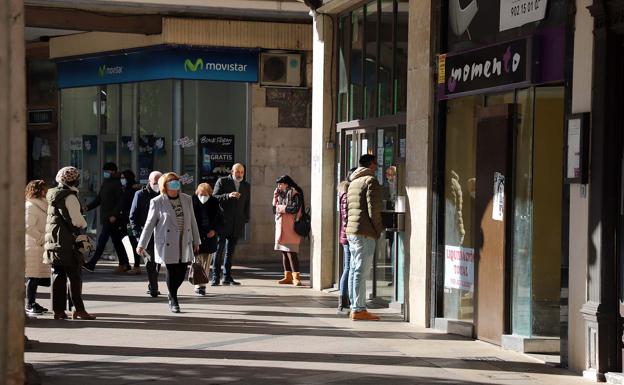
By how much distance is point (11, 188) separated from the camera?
8.05 metres

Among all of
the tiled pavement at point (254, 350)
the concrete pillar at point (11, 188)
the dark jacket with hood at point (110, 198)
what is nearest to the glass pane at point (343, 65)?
the tiled pavement at point (254, 350)

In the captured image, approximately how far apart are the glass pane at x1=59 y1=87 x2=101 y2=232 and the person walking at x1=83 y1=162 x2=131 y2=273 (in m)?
4.41

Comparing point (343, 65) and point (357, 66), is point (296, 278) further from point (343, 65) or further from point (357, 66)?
point (357, 66)

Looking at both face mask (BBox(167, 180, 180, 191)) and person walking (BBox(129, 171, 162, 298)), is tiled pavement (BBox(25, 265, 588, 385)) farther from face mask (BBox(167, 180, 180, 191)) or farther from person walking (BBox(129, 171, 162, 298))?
face mask (BBox(167, 180, 180, 191))

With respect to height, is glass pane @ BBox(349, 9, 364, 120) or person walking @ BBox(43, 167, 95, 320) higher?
glass pane @ BBox(349, 9, 364, 120)

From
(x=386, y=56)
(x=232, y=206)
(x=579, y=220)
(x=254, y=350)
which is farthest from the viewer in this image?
(x=232, y=206)

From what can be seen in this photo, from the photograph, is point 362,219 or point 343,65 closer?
point 362,219

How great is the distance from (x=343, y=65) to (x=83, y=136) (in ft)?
30.8

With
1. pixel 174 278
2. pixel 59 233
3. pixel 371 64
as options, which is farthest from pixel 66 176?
pixel 371 64

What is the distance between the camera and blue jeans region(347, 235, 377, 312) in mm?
13664

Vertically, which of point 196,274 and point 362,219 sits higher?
point 362,219

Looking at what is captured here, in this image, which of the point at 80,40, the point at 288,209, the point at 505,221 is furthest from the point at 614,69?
the point at 80,40

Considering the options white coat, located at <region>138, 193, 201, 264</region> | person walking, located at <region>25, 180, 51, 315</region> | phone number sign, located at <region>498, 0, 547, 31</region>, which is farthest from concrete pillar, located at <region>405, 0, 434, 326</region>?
person walking, located at <region>25, 180, 51, 315</region>

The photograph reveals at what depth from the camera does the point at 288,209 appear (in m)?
18.1
